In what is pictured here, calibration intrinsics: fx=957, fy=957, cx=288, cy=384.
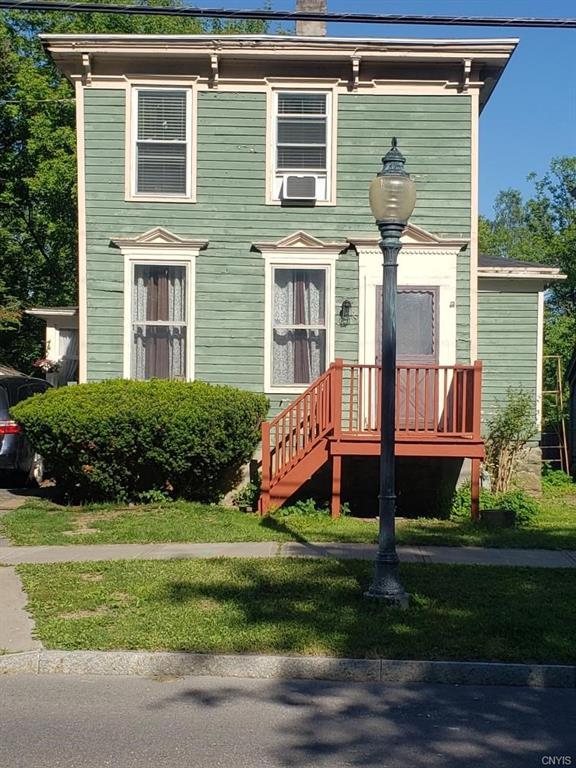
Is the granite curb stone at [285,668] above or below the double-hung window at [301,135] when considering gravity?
below

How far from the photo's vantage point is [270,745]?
5176mm

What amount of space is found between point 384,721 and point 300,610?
204cm

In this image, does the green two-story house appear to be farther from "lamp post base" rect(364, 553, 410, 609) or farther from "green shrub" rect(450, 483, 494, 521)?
"lamp post base" rect(364, 553, 410, 609)

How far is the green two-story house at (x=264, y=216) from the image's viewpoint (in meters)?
14.5

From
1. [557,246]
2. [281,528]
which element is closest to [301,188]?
A: [281,528]

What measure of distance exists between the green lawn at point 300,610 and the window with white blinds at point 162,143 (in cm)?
717

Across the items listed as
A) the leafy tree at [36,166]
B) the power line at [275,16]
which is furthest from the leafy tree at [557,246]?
the power line at [275,16]

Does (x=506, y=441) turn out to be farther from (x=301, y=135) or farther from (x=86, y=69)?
(x=86, y=69)

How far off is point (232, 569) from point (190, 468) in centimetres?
445

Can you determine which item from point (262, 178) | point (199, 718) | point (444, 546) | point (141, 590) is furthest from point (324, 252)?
point (199, 718)

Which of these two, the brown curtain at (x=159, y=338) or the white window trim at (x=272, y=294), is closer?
the white window trim at (x=272, y=294)

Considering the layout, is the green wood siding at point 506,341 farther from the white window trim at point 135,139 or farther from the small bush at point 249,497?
the white window trim at point 135,139

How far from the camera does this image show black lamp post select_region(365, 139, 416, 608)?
785 centimetres

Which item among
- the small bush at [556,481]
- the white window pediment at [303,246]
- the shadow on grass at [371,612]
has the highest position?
the white window pediment at [303,246]
